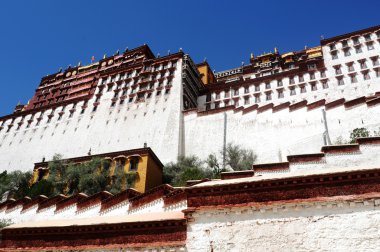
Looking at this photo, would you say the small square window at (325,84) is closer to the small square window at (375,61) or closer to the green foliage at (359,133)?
the small square window at (375,61)

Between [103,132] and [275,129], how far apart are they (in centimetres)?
1857

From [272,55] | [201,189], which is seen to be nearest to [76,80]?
[272,55]

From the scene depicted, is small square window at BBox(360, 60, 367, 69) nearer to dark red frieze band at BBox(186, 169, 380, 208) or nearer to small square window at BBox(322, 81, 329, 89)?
small square window at BBox(322, 81, 329, 89)

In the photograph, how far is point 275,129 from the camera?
27469 mm

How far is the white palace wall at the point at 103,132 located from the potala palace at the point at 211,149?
15 cm

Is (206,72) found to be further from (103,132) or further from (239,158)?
(239,158)

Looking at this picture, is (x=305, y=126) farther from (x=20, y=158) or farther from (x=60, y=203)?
(x=20, y=158)

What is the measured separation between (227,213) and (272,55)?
48.3 meters

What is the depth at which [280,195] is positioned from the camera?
8148 millimetres

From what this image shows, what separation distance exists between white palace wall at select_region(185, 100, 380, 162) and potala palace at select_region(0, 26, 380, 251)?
0.33ft

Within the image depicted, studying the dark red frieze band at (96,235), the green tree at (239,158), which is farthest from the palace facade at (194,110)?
the dark red frieze band at (96,235)

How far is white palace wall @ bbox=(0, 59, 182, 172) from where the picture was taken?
34.9 meters

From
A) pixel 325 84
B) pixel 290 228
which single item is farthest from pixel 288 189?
pixel 325 84

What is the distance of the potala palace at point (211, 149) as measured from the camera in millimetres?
7852
